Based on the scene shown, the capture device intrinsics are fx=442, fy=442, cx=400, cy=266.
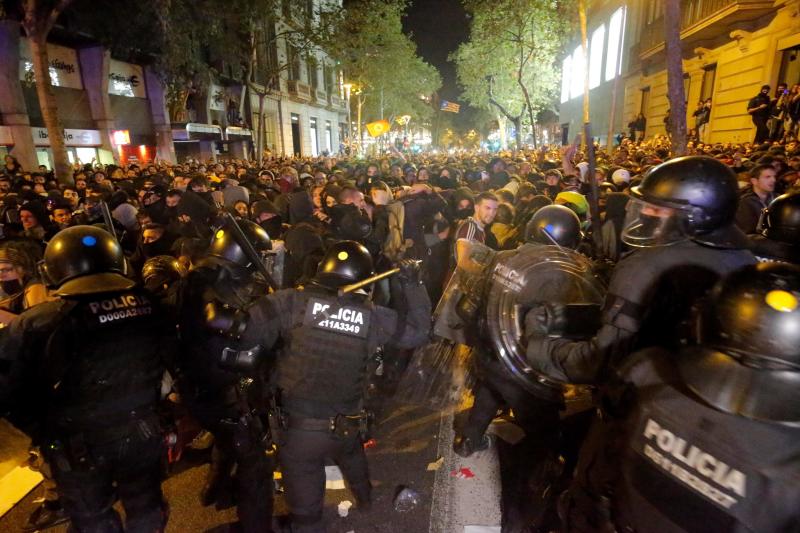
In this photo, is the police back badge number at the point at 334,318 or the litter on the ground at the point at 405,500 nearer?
the police back badge number at the point at 334,318

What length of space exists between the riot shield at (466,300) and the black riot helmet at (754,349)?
1.86m

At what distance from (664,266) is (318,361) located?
189 centimetres

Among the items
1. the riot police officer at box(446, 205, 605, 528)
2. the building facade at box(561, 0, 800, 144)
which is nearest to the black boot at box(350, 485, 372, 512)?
the riot police officer at box(446, 205, 605, 528)

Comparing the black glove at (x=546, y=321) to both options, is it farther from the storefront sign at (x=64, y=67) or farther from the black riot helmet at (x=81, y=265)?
the storefront sign at (x=64, y=67)

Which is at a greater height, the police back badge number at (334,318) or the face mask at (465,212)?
the face mask at (465,212)

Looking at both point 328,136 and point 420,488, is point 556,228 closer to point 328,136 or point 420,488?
point 420,488

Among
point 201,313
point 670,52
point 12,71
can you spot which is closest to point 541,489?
point 201,313

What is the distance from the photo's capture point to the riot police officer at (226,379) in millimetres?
2900

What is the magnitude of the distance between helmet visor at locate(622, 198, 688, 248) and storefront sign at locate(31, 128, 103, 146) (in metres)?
20.1

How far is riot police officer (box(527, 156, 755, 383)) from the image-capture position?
2.12 meters

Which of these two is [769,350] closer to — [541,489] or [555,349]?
[555,349]

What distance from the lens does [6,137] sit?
14.9 m

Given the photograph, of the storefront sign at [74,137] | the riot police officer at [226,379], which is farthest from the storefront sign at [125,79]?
the riot police officer at [226,379]

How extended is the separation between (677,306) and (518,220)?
3.73m
